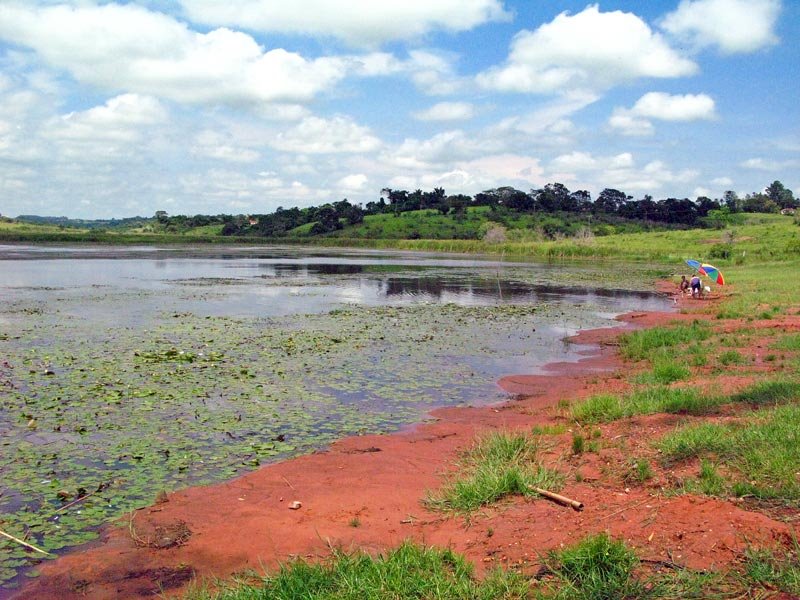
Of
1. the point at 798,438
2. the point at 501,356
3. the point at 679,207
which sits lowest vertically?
the point at 501,356

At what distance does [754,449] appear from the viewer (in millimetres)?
7066

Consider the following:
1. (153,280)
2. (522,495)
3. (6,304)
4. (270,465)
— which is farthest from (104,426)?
(153,280)

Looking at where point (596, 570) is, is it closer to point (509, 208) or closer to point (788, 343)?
point (788, 343)

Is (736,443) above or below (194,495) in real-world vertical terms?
above

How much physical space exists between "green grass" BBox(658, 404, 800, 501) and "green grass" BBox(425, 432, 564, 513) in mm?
1630

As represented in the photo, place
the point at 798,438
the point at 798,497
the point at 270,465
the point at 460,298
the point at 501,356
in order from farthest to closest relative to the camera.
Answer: the point at 460,298 → the point at 501,356 → the point at 270,465 → the point at 798,438 → the point at 798,497

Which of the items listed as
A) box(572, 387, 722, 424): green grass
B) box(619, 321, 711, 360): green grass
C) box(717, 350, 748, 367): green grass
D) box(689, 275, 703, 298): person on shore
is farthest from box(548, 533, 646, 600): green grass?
box(689, 275, 703, 298): person on shore

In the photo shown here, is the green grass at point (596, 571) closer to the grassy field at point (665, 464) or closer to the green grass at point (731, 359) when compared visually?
the grassy field at point (665, 464)

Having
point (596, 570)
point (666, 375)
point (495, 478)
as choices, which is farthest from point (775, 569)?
point (666, 375)

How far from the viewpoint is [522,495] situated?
729 cm

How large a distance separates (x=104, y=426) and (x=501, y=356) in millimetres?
11192

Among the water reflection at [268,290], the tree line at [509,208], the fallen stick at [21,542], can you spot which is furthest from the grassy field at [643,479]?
the tree line at [509,208]

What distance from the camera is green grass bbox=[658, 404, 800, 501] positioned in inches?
247

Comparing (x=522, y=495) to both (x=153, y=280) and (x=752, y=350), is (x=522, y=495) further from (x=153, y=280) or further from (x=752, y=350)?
(x=153, y=280)
